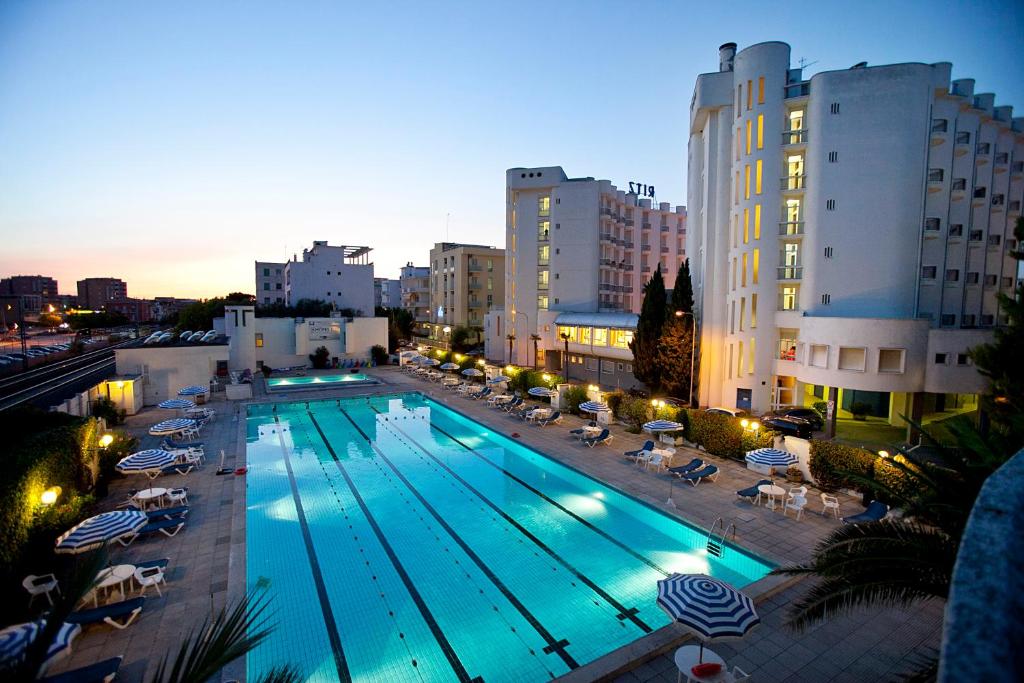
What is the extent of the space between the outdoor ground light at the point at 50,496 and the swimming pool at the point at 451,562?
4423mm

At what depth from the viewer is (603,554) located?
495 inches

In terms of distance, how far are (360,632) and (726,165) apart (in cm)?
2695

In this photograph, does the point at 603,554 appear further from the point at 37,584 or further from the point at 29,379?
the point at 29,379

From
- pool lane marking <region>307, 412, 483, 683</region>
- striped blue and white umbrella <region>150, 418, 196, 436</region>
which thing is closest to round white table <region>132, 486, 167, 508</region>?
pool lane marking <region>307, 412, 483, 683</region>

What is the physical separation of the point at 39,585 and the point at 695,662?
40.9 feet

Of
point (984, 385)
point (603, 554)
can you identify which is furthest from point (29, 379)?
point (984, 385)

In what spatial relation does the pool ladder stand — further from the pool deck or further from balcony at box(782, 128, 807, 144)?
balcony at box(782, 128, 807, 144)

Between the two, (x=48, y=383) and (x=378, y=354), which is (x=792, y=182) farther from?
(x=48, y=383)

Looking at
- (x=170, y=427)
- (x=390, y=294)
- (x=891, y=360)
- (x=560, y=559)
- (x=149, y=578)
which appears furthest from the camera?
(x=390, y=294)

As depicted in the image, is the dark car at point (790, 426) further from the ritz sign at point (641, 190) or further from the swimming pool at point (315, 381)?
the ritz sign at point (641, 190)

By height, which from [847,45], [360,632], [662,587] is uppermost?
[847,45]

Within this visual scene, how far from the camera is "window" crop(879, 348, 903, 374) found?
19.6 metres

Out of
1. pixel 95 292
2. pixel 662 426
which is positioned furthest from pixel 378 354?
pixel 95 292

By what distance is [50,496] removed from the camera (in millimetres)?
11664
